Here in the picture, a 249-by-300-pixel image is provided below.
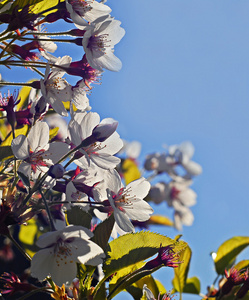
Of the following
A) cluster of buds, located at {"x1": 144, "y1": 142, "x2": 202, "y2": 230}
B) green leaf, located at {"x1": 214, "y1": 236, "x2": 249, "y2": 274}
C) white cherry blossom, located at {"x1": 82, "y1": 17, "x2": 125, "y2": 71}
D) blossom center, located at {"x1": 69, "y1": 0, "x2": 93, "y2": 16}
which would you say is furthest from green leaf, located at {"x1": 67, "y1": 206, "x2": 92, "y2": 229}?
cluster of buds, located at {"x1": 144, "y1": 142, "x2": 202, "y2": 230}

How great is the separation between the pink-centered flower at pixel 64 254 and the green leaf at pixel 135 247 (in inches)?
7.6

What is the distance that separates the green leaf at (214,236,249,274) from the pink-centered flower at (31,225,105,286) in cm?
118

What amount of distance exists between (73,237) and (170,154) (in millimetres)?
2752

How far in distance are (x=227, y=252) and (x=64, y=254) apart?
1230 mm

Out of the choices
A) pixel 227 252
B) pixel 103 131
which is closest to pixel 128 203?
pixel 103 131

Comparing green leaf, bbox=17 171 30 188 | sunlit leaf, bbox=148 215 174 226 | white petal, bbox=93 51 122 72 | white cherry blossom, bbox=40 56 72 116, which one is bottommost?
sunlit leaf, bbox=148 215 174 226

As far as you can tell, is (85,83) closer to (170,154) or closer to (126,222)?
(126,222)

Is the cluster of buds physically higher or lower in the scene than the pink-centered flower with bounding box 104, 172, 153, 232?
lower

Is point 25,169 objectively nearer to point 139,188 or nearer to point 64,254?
point 64,254

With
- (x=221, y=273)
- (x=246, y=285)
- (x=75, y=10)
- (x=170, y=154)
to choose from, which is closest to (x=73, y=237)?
(x=75, y=10)

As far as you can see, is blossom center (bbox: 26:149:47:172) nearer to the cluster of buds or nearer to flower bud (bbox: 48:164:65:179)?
flower bud (bbox: 48:164:65:179)

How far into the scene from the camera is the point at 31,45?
141 cm

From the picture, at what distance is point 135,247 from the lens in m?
1.29

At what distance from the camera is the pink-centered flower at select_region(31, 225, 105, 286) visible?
107 centimetres
